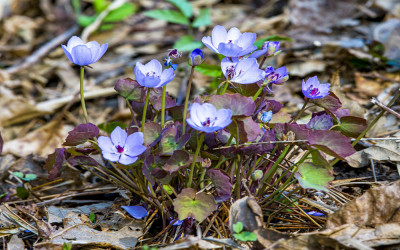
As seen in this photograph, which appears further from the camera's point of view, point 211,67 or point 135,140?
point 211,67

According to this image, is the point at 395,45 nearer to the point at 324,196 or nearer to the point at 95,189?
the point at 324,196

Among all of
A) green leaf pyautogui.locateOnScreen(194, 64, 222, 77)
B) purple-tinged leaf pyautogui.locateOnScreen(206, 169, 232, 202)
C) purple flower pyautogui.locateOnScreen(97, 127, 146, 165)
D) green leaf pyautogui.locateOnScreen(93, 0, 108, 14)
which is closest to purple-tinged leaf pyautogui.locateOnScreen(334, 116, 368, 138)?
purple-tinged leaf pyautogui.locateOnScreen(206, 169, 232, 202)

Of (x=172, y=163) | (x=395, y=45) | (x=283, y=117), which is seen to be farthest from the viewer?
(x=395, y=45)

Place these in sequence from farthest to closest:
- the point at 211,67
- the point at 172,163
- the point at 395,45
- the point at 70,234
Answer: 1. the point at 395,45
2. the point at 211,67
3. the point at 70,234
4. the point at 172,163

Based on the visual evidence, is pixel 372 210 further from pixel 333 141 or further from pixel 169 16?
pixel 169 16

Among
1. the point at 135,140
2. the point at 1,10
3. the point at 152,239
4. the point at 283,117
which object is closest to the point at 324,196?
the point at 283,117

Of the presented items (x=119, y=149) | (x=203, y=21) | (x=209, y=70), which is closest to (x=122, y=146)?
(x=119, y=149)

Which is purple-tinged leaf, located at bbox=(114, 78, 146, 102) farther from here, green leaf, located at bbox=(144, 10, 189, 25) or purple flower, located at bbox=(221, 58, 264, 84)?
green leaf, located at bbox=(144, 10, 189, 25)

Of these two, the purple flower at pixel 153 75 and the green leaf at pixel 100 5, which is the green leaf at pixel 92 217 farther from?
the green leaf at pixel 100 5

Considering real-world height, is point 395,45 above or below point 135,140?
below
